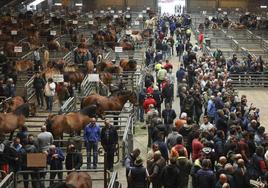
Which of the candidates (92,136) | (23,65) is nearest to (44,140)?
(92,136)

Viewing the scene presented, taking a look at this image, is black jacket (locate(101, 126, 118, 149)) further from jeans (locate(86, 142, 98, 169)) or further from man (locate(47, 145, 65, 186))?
man (locate(47, 145, 65, 186))

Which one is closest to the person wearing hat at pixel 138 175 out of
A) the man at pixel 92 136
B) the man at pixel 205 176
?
the man at pixel 205 176

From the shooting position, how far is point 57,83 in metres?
25.5

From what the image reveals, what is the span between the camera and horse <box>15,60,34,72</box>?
30.1 metres

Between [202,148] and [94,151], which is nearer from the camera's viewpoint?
[202,148]

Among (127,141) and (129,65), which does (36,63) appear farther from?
(127,141)

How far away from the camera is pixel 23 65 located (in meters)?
30.3

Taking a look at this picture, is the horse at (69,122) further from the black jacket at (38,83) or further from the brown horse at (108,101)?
the black jacket at (38,83)

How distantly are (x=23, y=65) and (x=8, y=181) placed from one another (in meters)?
16.1

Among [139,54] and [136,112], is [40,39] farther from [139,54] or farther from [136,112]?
[136,112]

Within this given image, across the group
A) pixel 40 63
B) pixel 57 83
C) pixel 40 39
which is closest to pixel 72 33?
pixel 40 39

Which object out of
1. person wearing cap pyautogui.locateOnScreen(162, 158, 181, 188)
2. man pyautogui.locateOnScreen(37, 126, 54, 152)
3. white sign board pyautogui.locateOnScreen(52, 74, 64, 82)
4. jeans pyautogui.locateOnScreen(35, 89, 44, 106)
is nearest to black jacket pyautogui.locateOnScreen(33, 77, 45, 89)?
jeans pyautogui.locateOnScreen(35, 89, 44, 106)

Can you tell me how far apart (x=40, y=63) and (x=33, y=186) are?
49.6 ft

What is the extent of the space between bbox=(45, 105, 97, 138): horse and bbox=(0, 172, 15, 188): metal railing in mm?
4330
